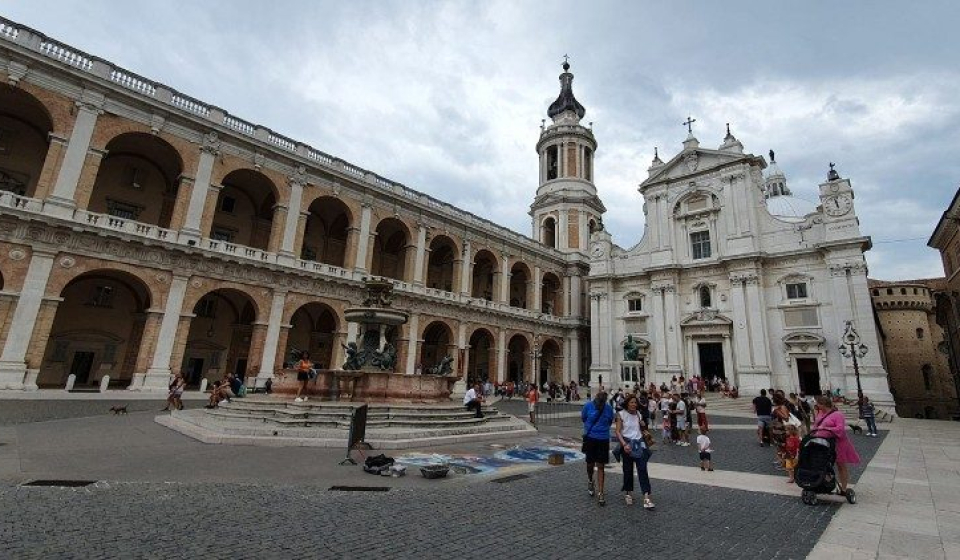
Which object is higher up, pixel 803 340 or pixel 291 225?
pixel 291 225

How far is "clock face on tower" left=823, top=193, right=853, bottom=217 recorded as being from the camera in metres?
27.2

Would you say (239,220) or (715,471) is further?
(239,220)

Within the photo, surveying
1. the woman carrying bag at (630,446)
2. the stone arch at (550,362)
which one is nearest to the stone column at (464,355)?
the stone arch at (550,362)

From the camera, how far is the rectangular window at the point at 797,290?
92.8ft

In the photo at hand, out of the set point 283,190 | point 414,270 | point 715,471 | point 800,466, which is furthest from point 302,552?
point 414,270

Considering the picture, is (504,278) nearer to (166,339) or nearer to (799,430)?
(166,339)

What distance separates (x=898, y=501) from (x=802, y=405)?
4638 mm

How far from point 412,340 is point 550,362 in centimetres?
1558

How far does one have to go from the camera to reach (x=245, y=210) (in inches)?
1003

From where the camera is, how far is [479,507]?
5547 millimetres

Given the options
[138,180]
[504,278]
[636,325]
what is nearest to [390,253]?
[504,278]

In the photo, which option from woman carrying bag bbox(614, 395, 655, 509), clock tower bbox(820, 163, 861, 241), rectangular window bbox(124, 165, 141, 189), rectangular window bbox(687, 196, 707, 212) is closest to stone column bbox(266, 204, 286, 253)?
rectangular window bbox(124, 165, 141, 189)

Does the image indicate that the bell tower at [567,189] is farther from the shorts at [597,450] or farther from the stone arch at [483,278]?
the shorts at [597,450]

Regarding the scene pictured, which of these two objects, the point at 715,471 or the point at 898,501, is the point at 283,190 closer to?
the point at 715,471
